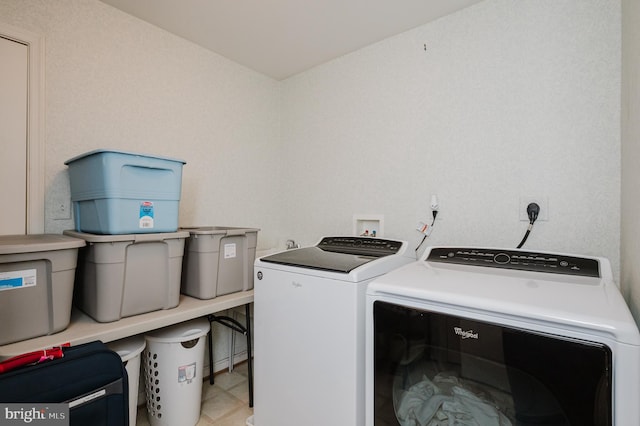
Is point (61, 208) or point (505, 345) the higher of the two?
point (61, 208)

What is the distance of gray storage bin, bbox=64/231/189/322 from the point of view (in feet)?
4.27

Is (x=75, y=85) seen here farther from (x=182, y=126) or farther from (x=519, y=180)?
(x=519, y=180)

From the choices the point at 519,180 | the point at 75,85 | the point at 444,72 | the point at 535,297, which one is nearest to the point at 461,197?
the point at 519,180

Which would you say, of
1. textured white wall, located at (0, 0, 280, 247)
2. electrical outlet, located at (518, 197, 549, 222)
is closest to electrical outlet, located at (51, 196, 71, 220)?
textured white wall, located at (0, 0, 280, 247)

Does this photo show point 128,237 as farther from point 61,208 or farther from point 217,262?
point 61,208

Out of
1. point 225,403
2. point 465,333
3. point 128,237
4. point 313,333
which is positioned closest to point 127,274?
point 128,237

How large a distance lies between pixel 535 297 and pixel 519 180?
2.85ft

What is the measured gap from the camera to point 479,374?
93 cm

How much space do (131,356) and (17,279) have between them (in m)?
0.56

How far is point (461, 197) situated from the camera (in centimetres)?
174

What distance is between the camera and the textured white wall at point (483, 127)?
139 centimetres

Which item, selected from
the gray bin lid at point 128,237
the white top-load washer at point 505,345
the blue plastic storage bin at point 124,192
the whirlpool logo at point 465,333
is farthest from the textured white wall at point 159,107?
the whirlpool logo at point 465,333

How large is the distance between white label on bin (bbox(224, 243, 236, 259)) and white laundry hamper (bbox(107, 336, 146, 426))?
0.57 m

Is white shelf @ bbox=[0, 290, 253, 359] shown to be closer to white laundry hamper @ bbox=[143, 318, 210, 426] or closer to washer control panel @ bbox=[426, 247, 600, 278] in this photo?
white laundry hamper @ bbox=[143, 318, 210, 426]
